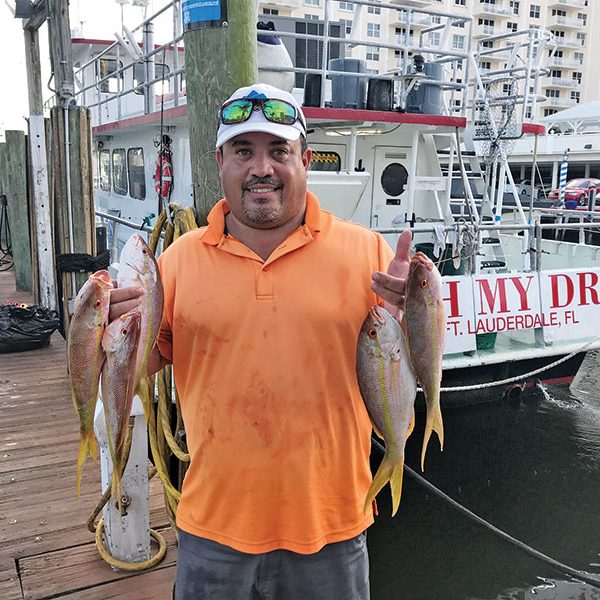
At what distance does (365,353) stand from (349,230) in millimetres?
467

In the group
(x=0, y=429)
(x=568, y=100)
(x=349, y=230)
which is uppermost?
(x=568, y=100)

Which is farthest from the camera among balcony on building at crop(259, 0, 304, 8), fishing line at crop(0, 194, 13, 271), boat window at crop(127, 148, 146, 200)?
balcony on building at crop(259, 0, 304, 8)

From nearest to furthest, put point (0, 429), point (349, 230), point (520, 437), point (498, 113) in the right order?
point (349, 230)
point (0, 429)
point (520, 437)
point (498, 113)

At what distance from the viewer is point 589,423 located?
775 centimetres

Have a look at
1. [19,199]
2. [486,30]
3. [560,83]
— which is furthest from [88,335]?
[560,83]

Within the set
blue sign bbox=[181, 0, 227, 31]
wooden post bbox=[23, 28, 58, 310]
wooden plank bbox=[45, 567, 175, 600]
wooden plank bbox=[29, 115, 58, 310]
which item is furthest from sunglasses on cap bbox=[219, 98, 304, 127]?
wooden plank bbox=[29, 115, 58, 310]

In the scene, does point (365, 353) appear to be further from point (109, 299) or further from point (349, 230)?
point (109, 299)

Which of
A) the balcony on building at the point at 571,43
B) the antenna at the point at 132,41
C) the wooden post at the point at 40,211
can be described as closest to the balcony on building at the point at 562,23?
the balcony on building at the point at 571,43

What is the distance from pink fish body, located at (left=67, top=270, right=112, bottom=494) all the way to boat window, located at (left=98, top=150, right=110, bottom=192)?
37.9ft

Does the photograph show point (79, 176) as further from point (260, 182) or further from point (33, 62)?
point (260, 182)

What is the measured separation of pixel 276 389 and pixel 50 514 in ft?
7.67

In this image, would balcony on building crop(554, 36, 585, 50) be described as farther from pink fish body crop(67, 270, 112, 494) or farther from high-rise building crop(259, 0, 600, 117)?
pink fish body crop(67, 270, 112, 494)

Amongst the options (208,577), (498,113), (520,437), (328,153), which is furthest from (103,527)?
(498,113)

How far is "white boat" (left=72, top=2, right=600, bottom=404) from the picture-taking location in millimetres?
6535
